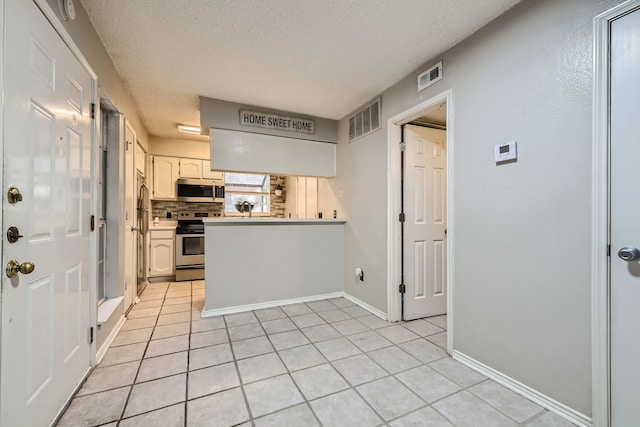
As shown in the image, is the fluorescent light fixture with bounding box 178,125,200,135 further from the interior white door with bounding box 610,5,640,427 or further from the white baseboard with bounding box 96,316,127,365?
the interior white door with bounding box 610,5,640,427

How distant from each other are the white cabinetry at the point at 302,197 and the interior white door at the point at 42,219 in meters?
3.05

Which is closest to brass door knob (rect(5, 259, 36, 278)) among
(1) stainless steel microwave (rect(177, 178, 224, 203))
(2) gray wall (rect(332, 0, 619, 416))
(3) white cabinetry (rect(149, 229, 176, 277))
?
(2) gray wall (rect(332, 0, 619, 416))

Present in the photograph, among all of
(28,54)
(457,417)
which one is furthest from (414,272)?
(28,54)

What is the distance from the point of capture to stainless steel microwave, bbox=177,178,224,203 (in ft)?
15.6

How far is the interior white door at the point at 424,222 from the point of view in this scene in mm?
2889

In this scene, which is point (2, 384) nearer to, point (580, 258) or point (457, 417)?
point (457, 417)

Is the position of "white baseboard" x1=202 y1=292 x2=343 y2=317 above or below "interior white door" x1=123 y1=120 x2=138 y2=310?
below

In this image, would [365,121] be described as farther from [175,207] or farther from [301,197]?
[175,207]

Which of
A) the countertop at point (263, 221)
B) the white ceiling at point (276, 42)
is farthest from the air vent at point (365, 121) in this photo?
the countertop at point (263, 221)

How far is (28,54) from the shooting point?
3.88 feet

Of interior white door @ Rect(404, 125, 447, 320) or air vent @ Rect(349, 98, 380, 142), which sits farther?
air vent @ Rect(349, 98, 380, 142)

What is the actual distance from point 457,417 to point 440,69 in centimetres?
243

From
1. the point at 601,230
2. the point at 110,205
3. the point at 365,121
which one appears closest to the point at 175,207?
the point at 110,205

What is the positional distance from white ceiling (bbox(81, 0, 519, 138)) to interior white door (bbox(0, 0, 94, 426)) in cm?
61
